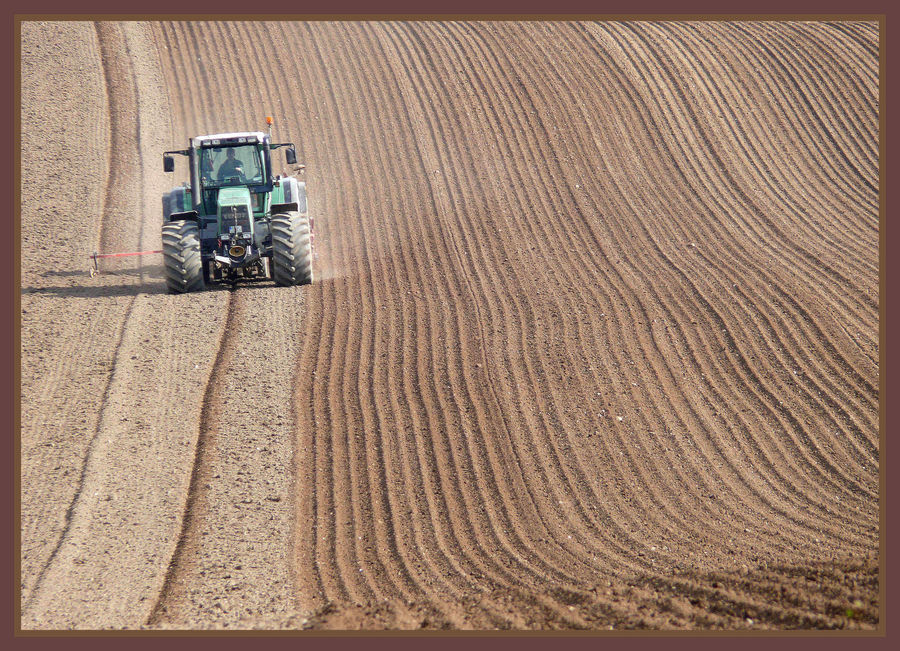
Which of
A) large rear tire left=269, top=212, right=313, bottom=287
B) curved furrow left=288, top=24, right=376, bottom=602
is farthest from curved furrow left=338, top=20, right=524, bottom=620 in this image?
large rear tire left=269, top=212, right=313, bottom=287

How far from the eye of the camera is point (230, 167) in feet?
50.3

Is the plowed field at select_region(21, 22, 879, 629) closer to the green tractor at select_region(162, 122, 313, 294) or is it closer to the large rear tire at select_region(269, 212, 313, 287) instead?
the large rear tire at select_region(269, 212, 313, 287)

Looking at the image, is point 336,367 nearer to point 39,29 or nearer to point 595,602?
point 595,602

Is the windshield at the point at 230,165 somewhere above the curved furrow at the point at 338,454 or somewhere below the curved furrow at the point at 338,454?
above

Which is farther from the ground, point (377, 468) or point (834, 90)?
point (834, 90)

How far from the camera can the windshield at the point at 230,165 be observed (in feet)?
50.0

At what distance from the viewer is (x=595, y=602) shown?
7.81 metres

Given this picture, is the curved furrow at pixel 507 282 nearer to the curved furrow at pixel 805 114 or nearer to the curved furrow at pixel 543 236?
the curved furrow at pixel 543 236

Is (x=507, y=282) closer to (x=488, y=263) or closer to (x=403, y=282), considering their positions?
(x=488, y=263)

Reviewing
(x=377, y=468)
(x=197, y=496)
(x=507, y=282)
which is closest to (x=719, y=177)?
(x=507, y=282)

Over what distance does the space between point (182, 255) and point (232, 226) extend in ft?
3.09

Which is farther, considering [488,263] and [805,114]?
[805,114]

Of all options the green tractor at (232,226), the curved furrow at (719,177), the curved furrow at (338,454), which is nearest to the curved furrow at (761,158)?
the curved furrow at (719,177)

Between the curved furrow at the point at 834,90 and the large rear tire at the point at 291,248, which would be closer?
the large rear tire at the point at 291,248
